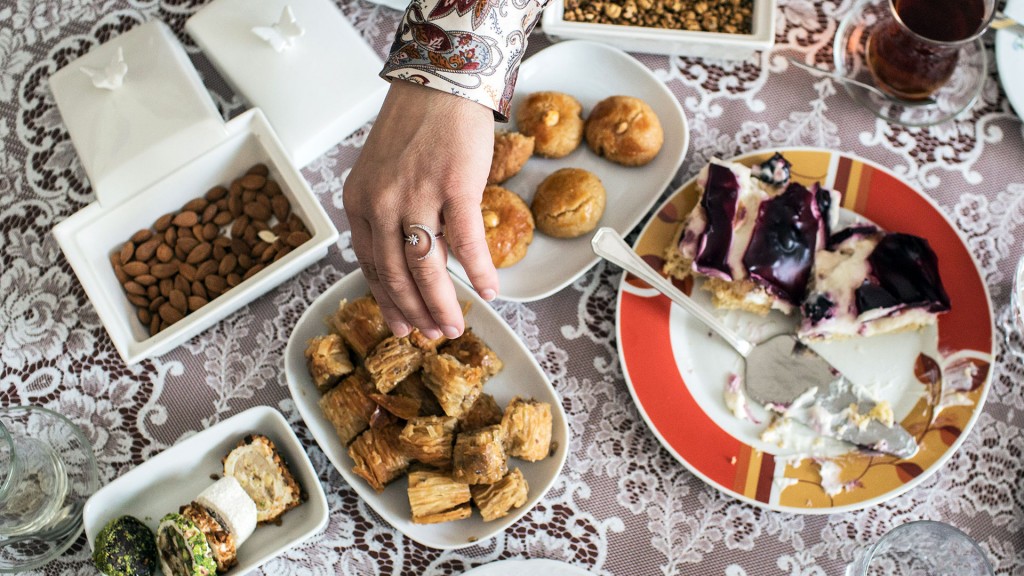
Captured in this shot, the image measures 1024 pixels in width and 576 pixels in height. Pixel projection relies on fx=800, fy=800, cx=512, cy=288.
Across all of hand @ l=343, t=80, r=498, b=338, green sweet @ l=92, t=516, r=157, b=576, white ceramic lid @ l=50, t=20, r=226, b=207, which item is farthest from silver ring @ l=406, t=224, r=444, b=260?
green sweet @ l=92, t=516, r=157, b=576

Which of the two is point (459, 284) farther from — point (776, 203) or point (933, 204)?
point (933, 204)

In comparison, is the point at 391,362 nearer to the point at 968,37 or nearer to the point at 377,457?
the point at 377,457

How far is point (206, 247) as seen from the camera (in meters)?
1.33

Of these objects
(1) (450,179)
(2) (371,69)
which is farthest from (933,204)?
(2) (371,69)

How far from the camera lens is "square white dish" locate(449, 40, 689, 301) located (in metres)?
1.36

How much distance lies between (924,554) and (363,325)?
0.95 m

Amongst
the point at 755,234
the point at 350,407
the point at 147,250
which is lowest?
the point at 350,407

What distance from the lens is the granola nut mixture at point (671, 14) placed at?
142 centimetres

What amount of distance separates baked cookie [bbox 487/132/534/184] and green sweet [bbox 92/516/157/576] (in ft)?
2.54

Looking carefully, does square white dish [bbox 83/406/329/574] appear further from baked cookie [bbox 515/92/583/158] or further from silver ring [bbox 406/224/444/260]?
baked cookie [bbox 515/92/583/158]

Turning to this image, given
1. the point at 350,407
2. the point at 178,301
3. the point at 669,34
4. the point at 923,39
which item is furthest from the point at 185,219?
the point at 923,39

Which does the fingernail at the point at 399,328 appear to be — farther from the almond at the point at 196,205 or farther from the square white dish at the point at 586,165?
the almond at the point at 196,205

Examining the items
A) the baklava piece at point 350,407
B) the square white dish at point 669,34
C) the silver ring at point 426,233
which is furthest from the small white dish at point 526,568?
the square white dish at point 669,34

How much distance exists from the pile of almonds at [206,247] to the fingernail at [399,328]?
0.26 meters
